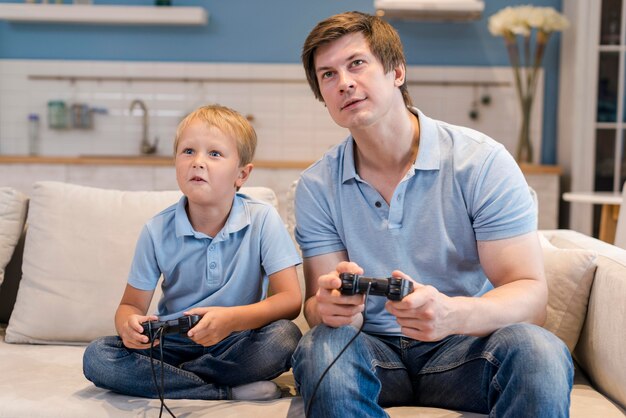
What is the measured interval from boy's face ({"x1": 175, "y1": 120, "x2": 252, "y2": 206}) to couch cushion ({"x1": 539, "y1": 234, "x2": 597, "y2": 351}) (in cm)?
81

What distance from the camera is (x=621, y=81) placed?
4.70 metres

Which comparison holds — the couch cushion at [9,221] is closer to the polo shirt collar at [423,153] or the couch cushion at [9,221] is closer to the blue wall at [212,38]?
the polo shirt collar at [423,153]

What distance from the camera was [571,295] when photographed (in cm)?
179

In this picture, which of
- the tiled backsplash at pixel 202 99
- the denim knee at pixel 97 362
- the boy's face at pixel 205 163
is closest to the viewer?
the denim knee at pixel 97 362

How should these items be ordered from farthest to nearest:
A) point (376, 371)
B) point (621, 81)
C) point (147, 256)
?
1. point (621, 81)
2. point (147, 256)
3. point (376, 371)

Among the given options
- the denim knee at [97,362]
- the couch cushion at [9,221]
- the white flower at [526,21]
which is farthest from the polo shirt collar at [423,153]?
the white flower at [526,21]

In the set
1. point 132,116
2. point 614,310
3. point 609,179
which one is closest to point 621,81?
point 609,179

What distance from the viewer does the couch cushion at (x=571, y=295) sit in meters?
1.78

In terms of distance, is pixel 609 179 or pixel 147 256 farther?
pixel 609 179

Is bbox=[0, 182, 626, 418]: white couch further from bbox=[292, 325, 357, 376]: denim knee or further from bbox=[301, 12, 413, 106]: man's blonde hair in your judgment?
bbox=[301, 12, 413, 106]: man's blonde hair

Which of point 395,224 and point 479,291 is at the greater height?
point 395,224

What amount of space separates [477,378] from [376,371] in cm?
20

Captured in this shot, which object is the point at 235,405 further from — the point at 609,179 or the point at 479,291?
the point at 609,179

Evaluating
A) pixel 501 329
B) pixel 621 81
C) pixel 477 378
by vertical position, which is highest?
pixel 621 81
